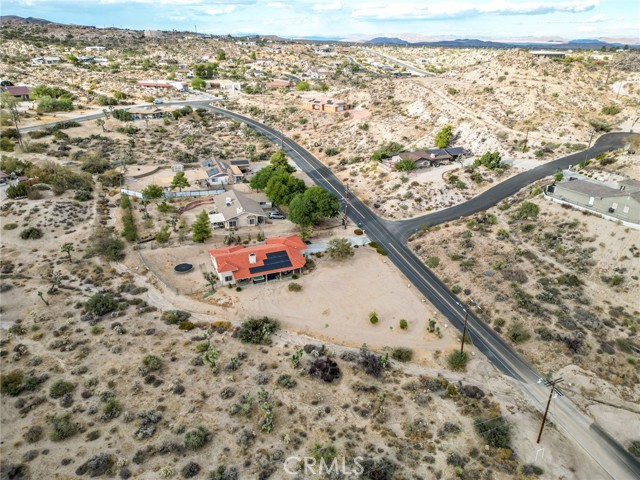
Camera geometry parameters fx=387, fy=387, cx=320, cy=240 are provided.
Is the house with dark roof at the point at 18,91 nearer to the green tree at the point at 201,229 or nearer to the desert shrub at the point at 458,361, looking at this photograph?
the green tree at the point at 201,229

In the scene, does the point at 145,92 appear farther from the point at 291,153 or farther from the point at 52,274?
Result: the point at 52,274

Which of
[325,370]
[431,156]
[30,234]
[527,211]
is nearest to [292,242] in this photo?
[325,370]

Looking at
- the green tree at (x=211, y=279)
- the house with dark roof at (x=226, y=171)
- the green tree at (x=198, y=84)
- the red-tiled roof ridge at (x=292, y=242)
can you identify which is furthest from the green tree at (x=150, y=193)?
the green tree at (x=198, y=84)

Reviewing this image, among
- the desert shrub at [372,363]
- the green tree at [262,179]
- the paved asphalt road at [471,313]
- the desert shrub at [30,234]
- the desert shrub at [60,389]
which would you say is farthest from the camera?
the green tree at [262,179]

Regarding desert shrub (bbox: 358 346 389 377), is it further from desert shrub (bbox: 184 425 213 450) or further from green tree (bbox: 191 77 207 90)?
green tree (bbox: 191 77 207 90)

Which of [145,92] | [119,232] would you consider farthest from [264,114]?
[119,232]

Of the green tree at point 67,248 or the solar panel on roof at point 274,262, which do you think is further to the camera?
the green tree at point 67,248
